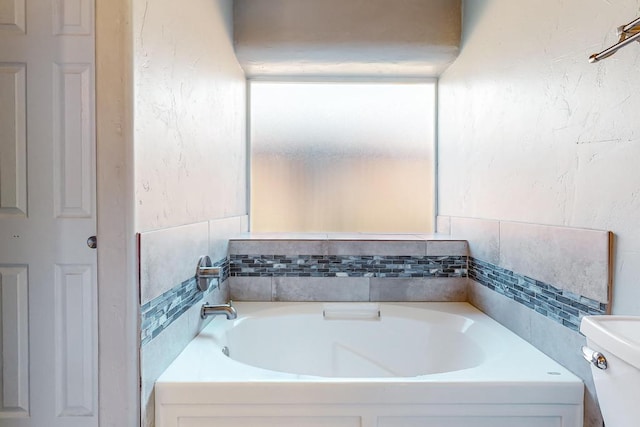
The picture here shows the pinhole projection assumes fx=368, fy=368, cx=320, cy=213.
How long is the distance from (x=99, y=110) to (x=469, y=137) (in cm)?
174

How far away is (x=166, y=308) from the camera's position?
1201mm

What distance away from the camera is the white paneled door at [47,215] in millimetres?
1074

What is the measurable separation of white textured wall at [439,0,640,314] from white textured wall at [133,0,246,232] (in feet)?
4.23

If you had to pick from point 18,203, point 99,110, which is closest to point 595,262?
point 99,110

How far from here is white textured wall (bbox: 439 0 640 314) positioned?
952 mm

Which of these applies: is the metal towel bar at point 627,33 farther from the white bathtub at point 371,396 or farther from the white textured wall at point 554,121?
the white bathtub at point 371,396

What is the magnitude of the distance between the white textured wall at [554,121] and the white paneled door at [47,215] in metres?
1.44

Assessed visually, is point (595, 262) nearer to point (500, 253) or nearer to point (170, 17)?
point (500, 253)

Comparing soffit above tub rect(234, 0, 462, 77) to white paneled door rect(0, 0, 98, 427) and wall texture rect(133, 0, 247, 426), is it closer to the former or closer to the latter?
wall texture rect(133, 0, 247, 426)

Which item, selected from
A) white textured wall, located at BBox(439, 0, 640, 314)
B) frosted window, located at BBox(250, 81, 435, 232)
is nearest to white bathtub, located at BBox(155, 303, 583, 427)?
white textured wall, located at BBox(439, 0, 640, 314)

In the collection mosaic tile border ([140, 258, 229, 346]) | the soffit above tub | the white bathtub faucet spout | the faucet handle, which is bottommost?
the white bathtub faucet spout

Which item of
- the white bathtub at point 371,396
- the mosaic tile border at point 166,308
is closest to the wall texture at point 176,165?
the mosaic tile border at point 166,308

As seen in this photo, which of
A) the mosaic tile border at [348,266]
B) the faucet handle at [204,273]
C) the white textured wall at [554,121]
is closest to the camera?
the white textured wall at [554,121]

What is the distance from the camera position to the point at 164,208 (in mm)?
1186
